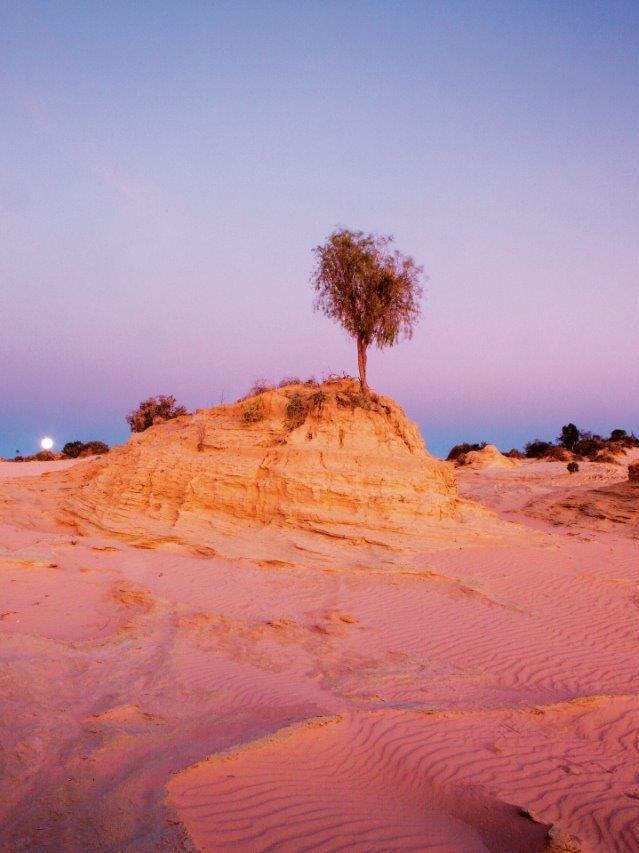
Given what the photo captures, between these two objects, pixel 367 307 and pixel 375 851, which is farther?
pixel 367 307

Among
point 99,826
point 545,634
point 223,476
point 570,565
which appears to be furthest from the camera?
point 223,476

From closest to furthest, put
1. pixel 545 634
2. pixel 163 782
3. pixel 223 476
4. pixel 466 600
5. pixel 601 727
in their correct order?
pixel 163 782 < pixel 601 727 < pixel 545 634 < pixel 466 600 < pixel 223 476

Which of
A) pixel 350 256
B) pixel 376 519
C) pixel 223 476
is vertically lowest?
pixel 376 519

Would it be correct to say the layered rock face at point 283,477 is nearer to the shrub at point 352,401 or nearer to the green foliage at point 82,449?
the shrub at point 352,401

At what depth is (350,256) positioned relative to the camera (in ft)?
58.4

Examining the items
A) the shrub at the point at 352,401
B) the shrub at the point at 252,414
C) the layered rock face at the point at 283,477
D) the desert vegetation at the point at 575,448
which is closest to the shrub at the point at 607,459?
the desert vegetation at the point at 575,448

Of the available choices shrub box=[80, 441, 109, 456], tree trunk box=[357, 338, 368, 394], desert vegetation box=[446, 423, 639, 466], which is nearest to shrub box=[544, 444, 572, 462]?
desert vegetation box=[446, 423, 639, 466]

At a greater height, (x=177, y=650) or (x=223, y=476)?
(x=223, y=476)

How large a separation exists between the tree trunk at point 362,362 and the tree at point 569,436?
39421mm

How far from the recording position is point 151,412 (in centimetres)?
3059

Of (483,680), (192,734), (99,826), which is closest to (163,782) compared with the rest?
(99,826)

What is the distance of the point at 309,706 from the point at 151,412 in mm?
27115

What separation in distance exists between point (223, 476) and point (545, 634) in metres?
8.78

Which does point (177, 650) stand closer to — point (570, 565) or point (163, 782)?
point (163, 782)
